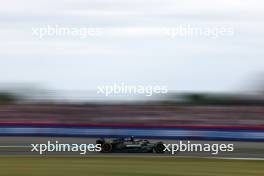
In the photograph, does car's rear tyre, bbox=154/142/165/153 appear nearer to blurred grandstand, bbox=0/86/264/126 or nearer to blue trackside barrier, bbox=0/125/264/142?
blue trackside barrier, bbox=0/125/264/142

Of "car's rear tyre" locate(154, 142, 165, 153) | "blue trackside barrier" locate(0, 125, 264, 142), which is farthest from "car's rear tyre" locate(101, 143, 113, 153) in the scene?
"blue trackside barrier" locate(0, 125, 264, 142)

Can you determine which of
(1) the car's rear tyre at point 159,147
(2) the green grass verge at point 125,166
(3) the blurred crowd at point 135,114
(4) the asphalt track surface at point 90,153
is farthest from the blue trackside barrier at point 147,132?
(2) the green grass verge at point 125,166

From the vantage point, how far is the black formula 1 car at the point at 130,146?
14.3m

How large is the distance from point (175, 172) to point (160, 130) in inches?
186

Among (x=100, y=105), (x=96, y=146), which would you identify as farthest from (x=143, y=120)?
(x=96, y=146)

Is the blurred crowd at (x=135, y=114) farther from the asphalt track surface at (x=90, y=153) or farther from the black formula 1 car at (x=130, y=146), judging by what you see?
the black formula 1 car at (x=130, y=146)

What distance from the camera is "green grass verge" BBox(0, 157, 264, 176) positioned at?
10.6 m

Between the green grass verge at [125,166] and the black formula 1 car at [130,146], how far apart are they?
0.84 metres

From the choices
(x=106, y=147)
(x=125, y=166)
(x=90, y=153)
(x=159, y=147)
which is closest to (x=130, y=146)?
(x=106, y=147)

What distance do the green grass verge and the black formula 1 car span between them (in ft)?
2.76

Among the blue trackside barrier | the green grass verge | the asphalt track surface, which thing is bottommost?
the green grass verge

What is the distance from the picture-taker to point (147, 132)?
52.0 feet

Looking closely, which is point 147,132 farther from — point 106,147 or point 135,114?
point 135,114

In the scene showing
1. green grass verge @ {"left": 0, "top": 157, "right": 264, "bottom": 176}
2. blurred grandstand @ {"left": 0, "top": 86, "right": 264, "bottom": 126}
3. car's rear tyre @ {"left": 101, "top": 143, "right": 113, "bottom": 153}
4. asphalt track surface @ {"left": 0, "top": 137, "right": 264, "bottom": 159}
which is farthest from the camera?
blurred grandstand @ {"left": 0, "top": 86, "right": 264, "bottom": 126}
